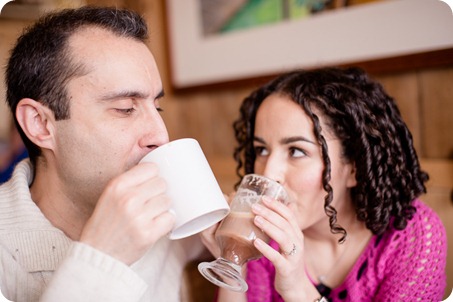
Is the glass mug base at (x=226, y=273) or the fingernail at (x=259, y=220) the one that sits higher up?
the fingernail at (x=259, y=220)

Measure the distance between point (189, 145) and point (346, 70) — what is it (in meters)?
0.71

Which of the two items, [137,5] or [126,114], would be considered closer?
[126,114]

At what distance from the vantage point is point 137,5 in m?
2.50

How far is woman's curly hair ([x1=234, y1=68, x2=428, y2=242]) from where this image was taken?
1.27 m

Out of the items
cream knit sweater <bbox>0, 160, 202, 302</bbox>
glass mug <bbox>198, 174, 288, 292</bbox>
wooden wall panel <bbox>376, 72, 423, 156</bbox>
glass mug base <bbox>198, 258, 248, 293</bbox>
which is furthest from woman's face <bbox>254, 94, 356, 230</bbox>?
wooden wall panel <bbox>376, 72, 423, 156</bbox>

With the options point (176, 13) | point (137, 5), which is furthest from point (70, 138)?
point (137, 5)

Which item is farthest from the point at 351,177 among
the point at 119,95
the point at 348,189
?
the point at 119,95

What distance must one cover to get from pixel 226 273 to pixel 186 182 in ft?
0.83

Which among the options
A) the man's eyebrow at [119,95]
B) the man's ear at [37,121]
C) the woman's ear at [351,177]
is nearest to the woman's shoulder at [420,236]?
Answer: the woman's ear at [351,177]

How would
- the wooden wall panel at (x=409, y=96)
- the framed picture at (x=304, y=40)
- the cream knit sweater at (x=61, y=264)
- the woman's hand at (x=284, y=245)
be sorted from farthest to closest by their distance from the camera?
the wooden wall panel at (x=409, y=96)
the framed picture at (x=304, y=40)
the woman's hand at (x=284, y=245)
the cream knit sweater at (x=61, y=264)

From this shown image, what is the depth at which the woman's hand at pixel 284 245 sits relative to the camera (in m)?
1.02

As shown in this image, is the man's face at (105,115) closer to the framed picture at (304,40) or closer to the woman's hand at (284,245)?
the woman's hand at (284,245)

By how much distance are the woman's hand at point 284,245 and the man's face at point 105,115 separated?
0.31 metres

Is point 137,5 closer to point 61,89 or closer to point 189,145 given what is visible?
point 61,89
